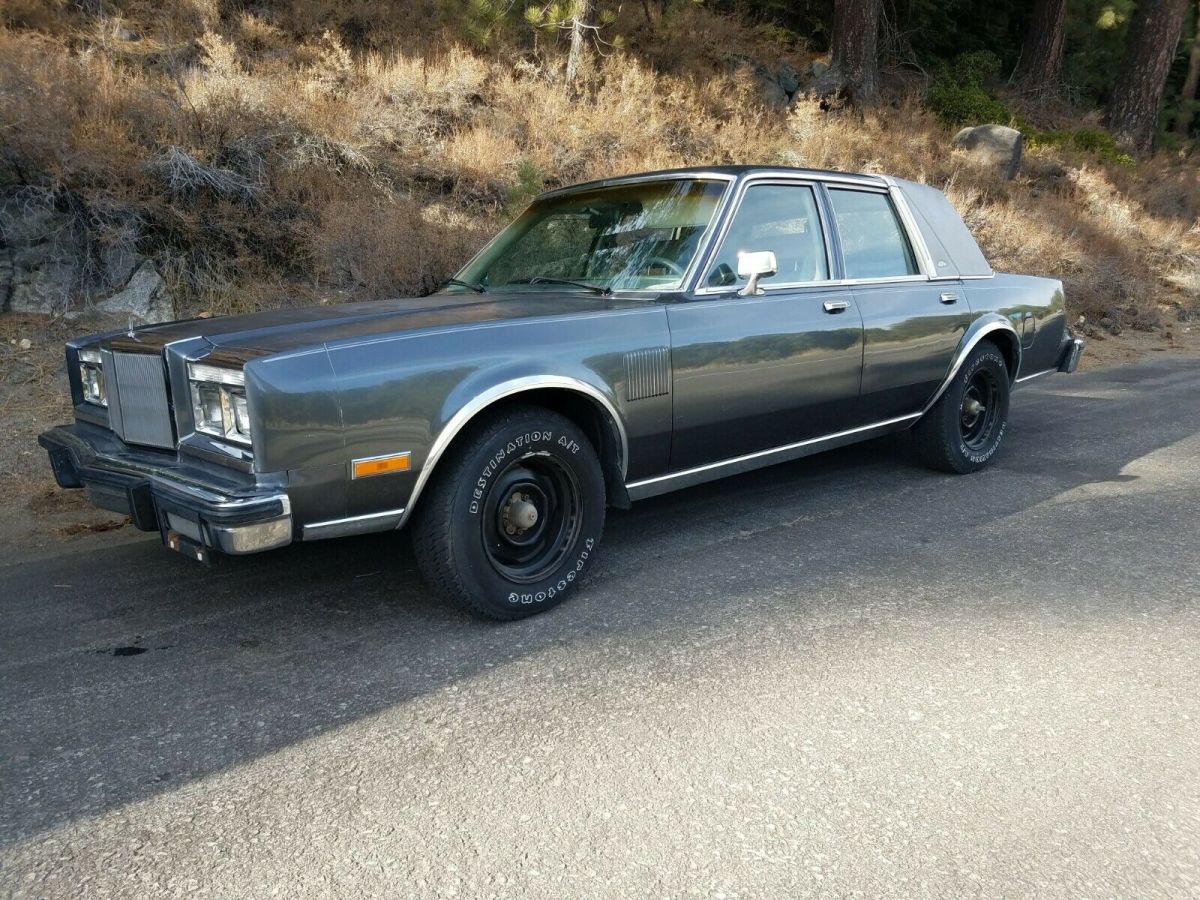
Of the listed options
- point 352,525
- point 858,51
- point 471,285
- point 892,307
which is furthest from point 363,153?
point 858,51

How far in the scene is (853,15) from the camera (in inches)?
718

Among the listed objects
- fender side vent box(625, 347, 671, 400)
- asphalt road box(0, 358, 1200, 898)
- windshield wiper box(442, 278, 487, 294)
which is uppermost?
windshield wiper box(442, 278, 487, 294)

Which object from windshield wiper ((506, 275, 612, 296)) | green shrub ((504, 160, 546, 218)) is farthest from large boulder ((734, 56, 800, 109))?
windshield wiper ((506, 275, 612, 296))

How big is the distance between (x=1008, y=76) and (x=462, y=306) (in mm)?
24324

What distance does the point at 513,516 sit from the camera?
370cm

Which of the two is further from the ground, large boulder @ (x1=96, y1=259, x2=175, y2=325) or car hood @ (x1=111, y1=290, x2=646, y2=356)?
car hood @ (x1=111, y1=290, x2=646, y2=356)

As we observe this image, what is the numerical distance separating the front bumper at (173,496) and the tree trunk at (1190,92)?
1152 inches

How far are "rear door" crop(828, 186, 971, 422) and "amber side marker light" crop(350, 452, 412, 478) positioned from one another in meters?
2.65

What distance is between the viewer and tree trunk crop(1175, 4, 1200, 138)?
1034 inches

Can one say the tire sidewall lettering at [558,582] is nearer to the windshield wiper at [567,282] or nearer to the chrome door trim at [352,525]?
the chrome door trim at [352,525]

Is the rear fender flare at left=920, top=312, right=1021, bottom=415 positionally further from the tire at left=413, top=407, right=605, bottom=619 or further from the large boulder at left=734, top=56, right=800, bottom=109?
the large boulder at left=734, top=56, right=800, bottom=109

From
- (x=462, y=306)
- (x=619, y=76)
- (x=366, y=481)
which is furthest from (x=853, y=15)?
(x=366, y=481)

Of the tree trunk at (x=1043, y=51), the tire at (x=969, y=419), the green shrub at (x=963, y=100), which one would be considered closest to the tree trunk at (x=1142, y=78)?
the tree trunk at (x=1043, y=51)

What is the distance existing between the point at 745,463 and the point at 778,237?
115cm
